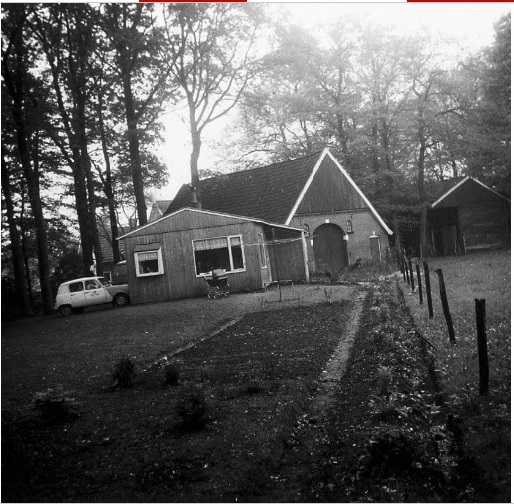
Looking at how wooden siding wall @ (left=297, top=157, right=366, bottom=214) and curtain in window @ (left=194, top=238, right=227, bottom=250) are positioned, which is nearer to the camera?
curtain in window @ (left=194, top=238, right=227, bottom=250)

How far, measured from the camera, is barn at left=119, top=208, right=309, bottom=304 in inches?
140

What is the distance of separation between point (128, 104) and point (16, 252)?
1516mm

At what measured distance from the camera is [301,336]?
405cm

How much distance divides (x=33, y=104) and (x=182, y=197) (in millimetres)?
1420

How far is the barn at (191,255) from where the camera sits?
355 centimetres

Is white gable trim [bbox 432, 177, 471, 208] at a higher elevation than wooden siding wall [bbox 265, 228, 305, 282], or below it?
higher

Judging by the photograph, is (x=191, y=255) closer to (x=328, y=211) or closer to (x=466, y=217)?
(x=466, y=217)

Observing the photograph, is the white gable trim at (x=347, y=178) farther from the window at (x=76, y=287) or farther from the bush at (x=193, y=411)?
the bush at (x=193, y=411)

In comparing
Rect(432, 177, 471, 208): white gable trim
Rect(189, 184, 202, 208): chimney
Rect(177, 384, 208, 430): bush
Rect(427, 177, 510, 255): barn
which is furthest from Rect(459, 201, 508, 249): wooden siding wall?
Rect(177, 384, 208, 430): bush

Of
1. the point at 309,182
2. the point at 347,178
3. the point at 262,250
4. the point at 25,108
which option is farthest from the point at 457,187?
the point at 347,178

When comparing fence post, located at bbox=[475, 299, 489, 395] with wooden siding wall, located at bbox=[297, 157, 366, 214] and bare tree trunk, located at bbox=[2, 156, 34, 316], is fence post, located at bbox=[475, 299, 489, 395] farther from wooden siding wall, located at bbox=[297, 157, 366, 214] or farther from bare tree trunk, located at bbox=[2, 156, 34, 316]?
wooden siding wall, located at bbox=[297, 157, 366, 214]

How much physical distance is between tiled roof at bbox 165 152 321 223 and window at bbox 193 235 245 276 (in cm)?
41

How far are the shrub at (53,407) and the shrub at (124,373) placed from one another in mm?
409

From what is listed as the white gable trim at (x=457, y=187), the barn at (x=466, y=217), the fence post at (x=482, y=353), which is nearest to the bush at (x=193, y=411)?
the fence post at (x=482, y=353)
